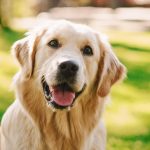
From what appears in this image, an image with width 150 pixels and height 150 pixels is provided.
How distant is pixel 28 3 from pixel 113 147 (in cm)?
887

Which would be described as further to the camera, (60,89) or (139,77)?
(139,77)

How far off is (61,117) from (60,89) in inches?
12.1

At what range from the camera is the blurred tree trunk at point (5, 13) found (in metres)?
12.0

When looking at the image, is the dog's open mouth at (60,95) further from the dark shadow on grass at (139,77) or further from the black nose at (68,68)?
the dark shadow on grass at (139,77)

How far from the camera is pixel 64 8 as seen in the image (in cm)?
1392

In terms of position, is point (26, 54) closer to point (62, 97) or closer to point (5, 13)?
point (62, 97)

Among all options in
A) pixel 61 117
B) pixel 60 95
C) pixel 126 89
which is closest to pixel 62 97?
pixel 60 95

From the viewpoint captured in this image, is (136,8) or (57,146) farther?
(136,8)

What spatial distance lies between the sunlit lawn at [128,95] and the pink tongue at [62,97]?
165cm

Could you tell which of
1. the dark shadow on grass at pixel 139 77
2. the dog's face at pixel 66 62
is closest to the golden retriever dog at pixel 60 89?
the dog's face at pixel 66 62

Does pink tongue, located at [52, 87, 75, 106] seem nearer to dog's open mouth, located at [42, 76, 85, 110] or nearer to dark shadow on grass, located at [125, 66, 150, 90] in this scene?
dog's open mouth, located at [42, 76, 85, 110]

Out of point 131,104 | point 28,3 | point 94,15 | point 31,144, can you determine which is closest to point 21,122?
point 31,144

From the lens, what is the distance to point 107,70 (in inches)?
189

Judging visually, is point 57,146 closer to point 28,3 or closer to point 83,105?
point 83,105
